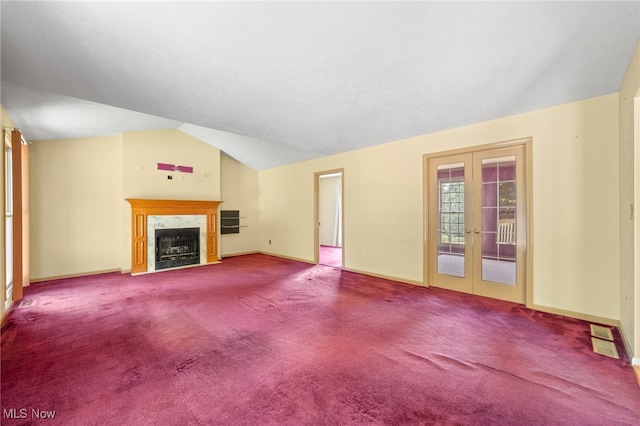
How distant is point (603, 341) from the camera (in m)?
2.56

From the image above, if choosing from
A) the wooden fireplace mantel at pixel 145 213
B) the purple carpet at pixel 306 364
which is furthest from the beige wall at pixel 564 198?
the wooden fireplace mantel at pixel 145 213

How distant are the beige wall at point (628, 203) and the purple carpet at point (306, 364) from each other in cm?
36

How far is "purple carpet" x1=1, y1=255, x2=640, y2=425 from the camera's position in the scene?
168 cm

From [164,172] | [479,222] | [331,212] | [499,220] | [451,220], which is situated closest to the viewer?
[499,220]

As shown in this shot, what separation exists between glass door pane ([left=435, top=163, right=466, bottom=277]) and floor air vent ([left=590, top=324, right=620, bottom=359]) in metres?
1.51

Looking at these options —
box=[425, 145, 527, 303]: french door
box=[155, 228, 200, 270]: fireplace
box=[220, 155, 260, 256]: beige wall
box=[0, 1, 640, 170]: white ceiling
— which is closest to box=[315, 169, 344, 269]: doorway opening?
box=[220, 155, 260, 256]: beige wall

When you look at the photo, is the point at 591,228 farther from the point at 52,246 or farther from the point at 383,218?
the point at 52,246

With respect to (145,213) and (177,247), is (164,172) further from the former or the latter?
(177,247)

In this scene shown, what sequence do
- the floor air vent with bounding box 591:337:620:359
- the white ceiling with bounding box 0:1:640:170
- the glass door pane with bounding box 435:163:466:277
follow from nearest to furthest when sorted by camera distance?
the white ceiling with bounding box 0:1:640:170 → the floor air vent with bounding box 591:337:620:359 → the glass door pane with bounding box 435:163:466:277

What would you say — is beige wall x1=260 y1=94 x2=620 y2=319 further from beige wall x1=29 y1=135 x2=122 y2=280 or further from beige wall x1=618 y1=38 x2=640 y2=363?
beige wall x1=29 y1=135 x2=122 y2=280

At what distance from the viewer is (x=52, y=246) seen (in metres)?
5.16

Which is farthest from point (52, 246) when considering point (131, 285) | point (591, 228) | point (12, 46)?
point (591, 228)

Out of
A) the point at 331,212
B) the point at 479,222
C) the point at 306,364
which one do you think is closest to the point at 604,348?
the point at 479,222

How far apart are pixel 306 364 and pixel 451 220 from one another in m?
3.20
